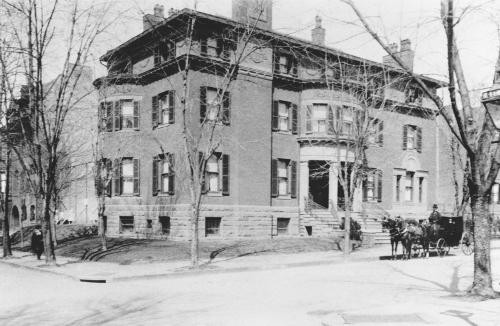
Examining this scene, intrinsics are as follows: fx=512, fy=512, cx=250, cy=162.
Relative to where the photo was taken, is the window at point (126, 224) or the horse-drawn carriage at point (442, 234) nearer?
the horse-drawn carriage at point (442, 234)

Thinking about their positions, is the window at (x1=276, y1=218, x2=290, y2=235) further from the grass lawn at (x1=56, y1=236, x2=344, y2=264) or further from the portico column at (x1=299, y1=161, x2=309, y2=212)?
the grass lawn at (x1=56, y1=236, x2=344, y2=264)

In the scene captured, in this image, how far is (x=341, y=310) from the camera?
33.4 ft

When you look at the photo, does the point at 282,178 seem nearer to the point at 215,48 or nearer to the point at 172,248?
the point at 215,48

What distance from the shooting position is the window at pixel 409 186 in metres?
37.3

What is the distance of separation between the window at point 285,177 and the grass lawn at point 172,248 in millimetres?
3936

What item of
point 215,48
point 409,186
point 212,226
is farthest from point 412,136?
point 212,226

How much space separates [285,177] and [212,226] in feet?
18.5

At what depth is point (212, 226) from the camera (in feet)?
88.6

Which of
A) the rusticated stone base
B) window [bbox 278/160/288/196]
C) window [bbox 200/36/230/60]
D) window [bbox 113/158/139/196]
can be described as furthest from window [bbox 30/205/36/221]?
window [bbox 200/36/230/60]

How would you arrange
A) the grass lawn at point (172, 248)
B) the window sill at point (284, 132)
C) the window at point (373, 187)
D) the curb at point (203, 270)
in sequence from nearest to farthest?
the curb at point (203, 270) → the grass lawn at point (172, 248) → the window sill at point (284, 132) → the window at point (373, 187)

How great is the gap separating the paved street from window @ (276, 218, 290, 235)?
11.4 meters

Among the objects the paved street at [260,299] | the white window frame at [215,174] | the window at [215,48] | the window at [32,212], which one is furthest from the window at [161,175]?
the window at [32,212]

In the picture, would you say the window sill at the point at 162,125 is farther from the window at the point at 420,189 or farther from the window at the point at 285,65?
the window at the point at 420,189

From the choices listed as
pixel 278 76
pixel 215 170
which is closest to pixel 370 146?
pixel 278 76
